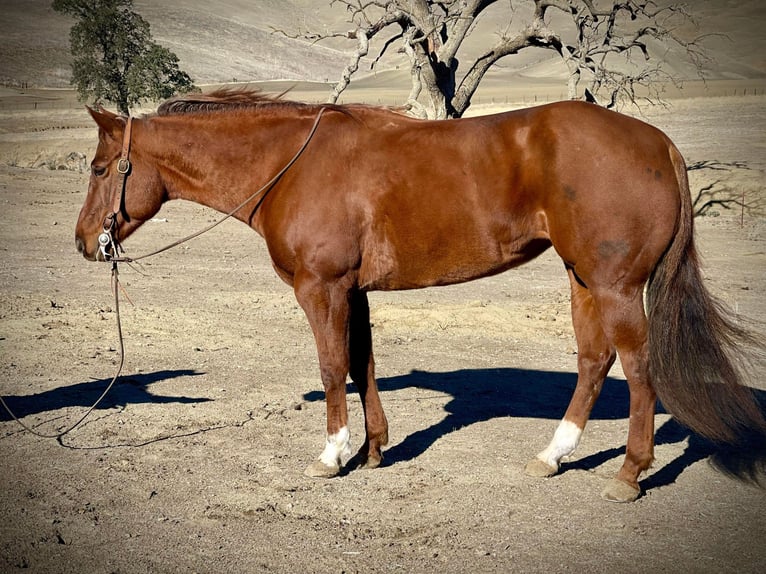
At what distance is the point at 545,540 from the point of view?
4.25 m

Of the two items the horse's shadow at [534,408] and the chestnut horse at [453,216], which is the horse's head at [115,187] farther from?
the horse's shadow at [534,408]

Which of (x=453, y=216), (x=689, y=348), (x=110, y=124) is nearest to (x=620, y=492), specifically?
(x=689, y=348)

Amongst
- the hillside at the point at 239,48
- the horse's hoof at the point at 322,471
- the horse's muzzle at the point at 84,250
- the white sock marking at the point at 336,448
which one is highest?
the horse's muzzle at the point at 84,250

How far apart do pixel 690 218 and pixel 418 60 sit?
13.1 meters

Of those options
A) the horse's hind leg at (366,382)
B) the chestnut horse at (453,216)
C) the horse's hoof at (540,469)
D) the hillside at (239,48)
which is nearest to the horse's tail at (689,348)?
the chestnut horse at (453,216)

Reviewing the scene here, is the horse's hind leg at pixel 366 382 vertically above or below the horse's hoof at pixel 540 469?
above

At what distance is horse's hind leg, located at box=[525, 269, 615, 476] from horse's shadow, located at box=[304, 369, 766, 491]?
23 centimetres

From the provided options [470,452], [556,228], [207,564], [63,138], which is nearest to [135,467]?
[207,564]

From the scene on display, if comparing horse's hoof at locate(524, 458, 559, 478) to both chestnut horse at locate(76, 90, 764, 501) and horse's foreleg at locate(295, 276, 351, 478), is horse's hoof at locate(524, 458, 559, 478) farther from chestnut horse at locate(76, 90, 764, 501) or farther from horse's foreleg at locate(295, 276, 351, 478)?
horse's foreleg at locate(295, 276, 351, 478)

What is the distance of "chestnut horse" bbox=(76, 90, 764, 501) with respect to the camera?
185 inches

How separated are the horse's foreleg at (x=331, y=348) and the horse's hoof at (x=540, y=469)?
1.22 metres

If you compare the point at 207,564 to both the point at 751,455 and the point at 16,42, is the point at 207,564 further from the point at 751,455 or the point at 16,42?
the point at 16,42

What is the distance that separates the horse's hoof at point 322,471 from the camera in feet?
16.9

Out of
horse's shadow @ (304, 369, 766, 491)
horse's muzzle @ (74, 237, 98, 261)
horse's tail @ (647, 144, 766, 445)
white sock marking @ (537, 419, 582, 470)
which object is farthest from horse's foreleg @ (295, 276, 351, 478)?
horse's tail @ (647, 144, 766, 445)
